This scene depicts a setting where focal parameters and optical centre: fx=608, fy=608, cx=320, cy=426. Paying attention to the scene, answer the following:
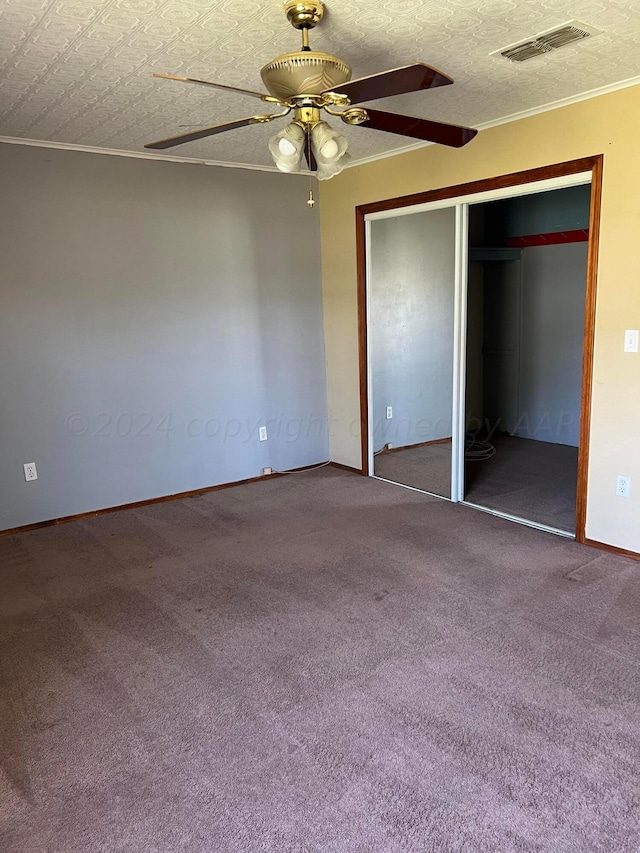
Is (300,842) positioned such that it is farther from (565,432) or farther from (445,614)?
(565,432)

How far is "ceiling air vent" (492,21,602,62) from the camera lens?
7.56ft

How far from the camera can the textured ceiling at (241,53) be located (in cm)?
210

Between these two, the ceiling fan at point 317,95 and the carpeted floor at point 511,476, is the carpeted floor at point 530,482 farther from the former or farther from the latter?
the ceiling fan at point 317,95

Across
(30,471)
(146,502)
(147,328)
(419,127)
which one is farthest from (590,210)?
(30,471)

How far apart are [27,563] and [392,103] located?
10.5 feet

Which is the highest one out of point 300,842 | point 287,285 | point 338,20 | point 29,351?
point 338,20

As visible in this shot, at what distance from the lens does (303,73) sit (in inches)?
76.0

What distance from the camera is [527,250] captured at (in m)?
5.88

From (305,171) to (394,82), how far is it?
110 cm

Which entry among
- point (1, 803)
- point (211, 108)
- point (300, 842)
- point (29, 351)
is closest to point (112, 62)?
point (211, 108)

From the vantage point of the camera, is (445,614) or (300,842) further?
(445,614)

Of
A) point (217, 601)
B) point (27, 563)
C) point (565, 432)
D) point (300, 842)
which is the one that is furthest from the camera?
point (565, 432)

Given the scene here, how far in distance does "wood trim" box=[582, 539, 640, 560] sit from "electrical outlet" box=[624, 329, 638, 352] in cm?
109

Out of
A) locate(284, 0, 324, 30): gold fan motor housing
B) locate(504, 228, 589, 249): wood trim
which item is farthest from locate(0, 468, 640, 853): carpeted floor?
locate(504, 228, 589, 249): wood trim
